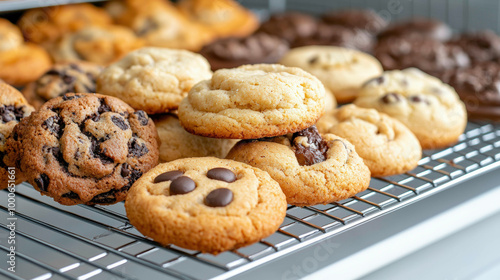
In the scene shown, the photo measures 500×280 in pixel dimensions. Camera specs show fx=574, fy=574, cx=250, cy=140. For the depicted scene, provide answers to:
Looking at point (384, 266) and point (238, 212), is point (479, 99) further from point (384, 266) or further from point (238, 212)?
point (238, 212)

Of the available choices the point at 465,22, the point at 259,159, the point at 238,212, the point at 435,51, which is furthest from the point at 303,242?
the point at 465,22

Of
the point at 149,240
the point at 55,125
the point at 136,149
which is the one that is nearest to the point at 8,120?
the point at 55,125

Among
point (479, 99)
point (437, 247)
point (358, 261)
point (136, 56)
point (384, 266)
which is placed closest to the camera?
point (358, 261)

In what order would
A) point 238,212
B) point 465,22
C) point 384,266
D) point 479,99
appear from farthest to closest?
point 465,22 < point 479,99 < point 384,266 < point 238,212

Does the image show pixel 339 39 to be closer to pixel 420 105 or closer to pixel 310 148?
pixel 420 105

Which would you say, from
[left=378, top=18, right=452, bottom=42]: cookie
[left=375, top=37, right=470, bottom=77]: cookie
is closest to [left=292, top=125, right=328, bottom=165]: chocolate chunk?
[left=375, top=37, right=470, bottom=77]: cookie

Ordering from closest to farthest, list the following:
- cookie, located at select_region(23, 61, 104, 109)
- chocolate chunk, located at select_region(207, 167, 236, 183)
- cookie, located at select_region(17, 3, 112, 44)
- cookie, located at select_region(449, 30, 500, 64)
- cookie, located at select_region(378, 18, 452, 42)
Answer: chocolate chunk, located at select_region(207, 167, 236, 183) → cookie, located at select_region(23, 61, 104, 109) → cookie, located at select_region(449, 30, 500, 64) → cookie, located at select_region(17, 3, 112, 44) → cookie, located at select_region(378, 18, 452, 42)

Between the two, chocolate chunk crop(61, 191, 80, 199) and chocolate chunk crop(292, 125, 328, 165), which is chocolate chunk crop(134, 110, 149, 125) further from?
chocolate chunk crop(292, 125, 328, 165)
